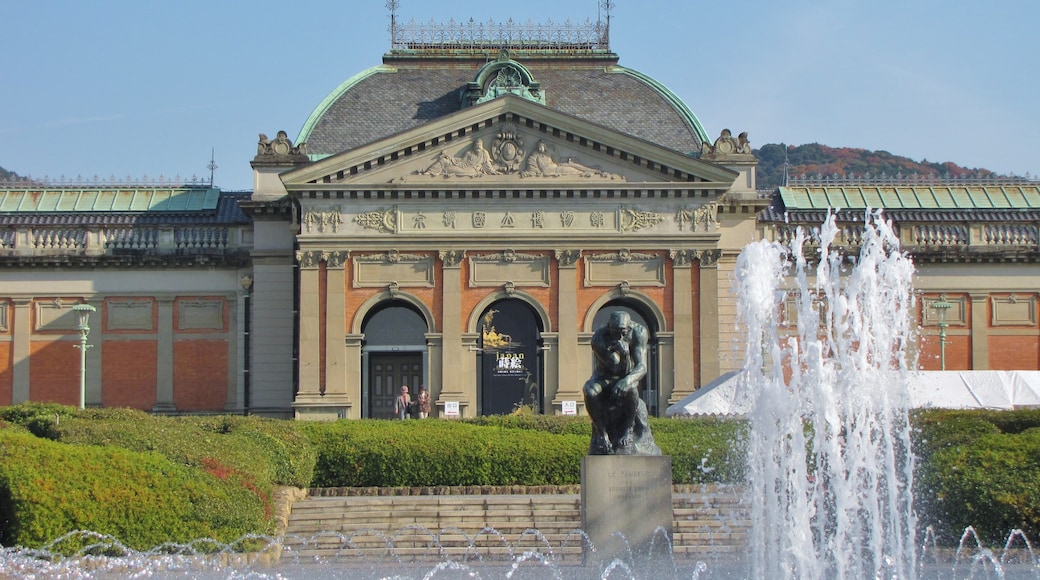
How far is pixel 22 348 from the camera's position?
51.8 meters

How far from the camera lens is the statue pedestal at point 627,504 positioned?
20422mm

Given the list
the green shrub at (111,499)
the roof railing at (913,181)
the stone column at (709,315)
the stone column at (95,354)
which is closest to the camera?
the green shrub at (111,499)

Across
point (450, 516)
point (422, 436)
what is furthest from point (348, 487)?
point (450, 516)

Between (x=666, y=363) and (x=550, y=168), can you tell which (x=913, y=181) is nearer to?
(x=666, y=363)

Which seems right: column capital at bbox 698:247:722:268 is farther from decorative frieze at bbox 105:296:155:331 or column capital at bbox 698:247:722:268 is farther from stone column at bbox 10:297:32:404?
stone column at bbox 10:297:32:404

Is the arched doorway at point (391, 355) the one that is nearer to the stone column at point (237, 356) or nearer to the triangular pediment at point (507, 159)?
the stone column at point (237, 356)

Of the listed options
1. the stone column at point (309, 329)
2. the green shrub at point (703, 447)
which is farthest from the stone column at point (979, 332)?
the stone column at point (309, 329)

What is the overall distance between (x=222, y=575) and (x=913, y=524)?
1102cm

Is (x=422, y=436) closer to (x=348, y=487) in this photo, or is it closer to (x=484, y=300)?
(x=348, y=487)

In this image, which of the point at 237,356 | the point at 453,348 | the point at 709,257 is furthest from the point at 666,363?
the point at 237,356

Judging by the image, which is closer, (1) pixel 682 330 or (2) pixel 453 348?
(2) pixel 453 348

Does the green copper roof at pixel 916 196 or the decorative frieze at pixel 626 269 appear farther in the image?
the green copper roof at pixel 916 196

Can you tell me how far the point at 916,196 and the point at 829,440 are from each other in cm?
3424

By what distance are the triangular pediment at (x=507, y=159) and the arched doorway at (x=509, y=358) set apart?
434 cm
